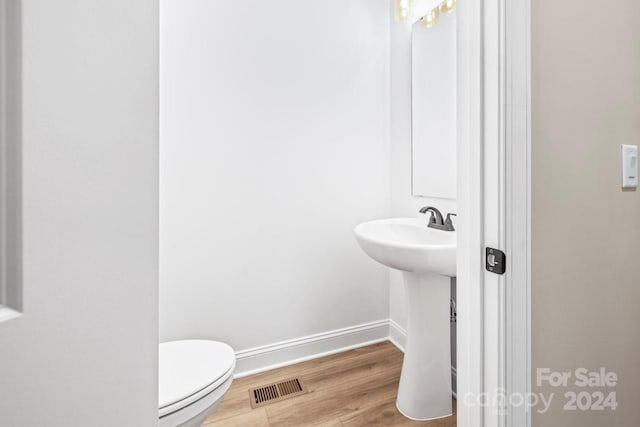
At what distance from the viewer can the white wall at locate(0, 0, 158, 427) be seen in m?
0.28

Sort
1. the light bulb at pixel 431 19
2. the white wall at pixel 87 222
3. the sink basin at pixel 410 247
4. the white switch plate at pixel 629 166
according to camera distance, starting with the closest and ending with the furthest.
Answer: the white wall at pixel 87 222 → the white switch plate at pixel 629 166 → the sink basin at pixel 410 247 → the light bulb at pixel 431 19

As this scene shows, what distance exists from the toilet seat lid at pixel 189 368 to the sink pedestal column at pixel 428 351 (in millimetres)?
766

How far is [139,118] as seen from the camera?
0.35 metres

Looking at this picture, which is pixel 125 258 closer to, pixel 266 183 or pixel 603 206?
pixel 603 206

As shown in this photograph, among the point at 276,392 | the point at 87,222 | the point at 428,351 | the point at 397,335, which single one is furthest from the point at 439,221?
the point at 87,222

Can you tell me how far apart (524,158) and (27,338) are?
0.79 meters

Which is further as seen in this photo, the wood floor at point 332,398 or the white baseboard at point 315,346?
the white baseboard at point 315,346

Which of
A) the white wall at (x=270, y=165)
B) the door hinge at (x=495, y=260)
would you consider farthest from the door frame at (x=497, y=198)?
the white wall at (x=270, y=165)

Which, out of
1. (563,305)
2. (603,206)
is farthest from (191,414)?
(603,206)

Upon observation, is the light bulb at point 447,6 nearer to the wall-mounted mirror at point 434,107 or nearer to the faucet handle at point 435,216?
the wall-mounted mirror at point 434,107

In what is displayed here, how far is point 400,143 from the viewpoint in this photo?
1894 mm

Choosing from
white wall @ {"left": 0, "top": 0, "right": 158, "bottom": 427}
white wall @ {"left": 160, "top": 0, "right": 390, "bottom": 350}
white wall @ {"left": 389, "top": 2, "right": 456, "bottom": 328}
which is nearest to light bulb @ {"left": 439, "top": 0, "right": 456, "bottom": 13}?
white wall @ {"left": 389, "top": 2, "right": 456, "bottom": 328}

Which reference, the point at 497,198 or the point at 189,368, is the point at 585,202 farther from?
the point at 189,368

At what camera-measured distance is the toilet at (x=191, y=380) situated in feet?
2.91
